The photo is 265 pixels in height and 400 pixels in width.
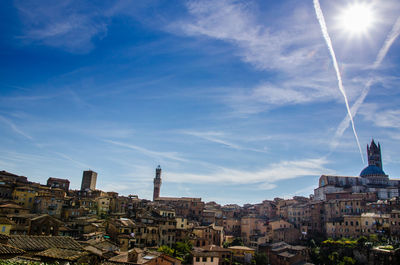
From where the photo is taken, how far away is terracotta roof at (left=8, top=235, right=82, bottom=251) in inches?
1169

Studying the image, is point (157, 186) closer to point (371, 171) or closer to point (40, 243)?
point (371, 171)

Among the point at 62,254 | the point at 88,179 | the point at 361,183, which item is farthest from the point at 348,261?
the point at 88,179

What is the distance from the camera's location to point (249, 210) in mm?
111750

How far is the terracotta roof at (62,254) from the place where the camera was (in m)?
25.9

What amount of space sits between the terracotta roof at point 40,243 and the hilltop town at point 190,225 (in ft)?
0.29

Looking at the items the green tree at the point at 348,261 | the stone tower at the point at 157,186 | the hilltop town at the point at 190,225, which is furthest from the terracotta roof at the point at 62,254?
the stone tower at the point at 157,186

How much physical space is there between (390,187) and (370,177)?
327 inches

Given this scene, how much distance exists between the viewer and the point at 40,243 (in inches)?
1219

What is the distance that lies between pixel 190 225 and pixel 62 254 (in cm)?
5599

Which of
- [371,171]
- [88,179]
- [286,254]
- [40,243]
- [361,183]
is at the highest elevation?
[371,171]

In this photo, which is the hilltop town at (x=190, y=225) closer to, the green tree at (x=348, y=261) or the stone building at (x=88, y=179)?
the stone building at (x=88, y=179)

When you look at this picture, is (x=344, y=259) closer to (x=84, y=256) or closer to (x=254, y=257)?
(x=254, y=257)

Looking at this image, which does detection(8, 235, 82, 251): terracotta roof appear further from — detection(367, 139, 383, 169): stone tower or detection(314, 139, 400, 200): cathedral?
detection(367, 139, 383, 169): stone tower

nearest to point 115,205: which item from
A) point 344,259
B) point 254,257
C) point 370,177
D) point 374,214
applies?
point 254,257
